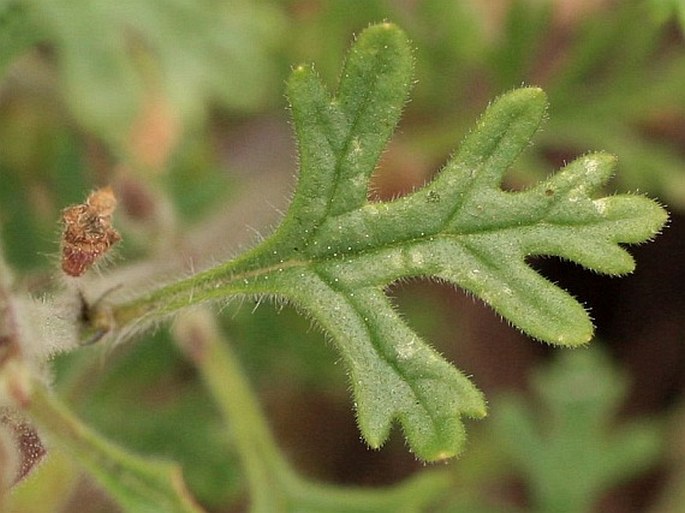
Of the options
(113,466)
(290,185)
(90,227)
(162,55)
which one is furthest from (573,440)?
(90,227)

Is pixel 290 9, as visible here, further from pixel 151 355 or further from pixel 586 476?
pixel 586 476

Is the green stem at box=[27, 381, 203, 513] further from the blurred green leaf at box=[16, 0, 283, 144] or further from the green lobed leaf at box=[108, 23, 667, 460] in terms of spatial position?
the blurred green leaf at box=[16, 0, 283, 144]

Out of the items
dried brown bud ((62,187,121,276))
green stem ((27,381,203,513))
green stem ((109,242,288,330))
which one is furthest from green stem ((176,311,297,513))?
dried brown bud ((62,187,121,276))

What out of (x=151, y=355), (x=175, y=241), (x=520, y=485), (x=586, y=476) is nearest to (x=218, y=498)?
(x=151, y=355)

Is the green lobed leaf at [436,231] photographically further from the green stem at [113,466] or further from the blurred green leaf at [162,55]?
the blurred green leaf at [162,55]

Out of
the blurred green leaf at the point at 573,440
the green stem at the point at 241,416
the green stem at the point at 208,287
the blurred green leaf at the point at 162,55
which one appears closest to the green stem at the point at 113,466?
the green stem at the point at 208,287

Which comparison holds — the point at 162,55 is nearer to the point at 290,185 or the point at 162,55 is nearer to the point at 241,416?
the point at 290,185
